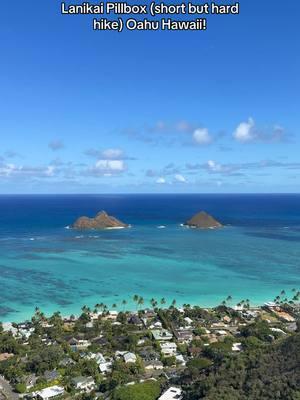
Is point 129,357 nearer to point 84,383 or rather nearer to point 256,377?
point 84,383

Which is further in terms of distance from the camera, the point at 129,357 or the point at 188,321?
the point at 188,321

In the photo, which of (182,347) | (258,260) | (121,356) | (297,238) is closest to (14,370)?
(121,356)

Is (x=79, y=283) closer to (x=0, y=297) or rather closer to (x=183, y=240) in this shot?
(x=0, y=297)

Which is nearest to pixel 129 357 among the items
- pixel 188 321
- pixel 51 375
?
pixel 51 375

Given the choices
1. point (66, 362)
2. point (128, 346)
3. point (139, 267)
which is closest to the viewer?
point (66, 362)

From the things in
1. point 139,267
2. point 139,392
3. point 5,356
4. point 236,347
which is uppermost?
point 139,267

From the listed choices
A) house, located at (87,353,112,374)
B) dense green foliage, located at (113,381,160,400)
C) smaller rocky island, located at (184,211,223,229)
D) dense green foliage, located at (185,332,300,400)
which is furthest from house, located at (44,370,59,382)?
smaller rocky island, located at (184,211,223,229)

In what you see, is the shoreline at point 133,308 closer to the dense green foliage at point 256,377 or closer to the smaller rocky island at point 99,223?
the dense green foliage at point 256,377
